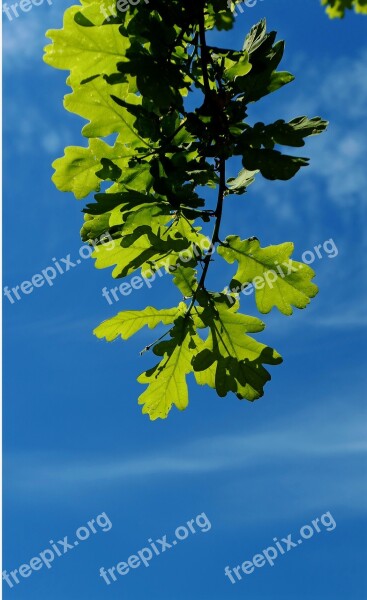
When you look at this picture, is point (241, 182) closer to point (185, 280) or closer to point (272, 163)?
point (272, 163)

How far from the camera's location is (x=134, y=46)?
2.52 metres

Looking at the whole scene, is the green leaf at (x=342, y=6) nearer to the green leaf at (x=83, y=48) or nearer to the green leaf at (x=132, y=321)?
the green leaf at (x=83, y=48)

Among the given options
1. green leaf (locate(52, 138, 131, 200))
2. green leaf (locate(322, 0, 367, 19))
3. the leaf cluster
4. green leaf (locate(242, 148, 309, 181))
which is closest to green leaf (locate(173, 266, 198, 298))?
the leaf cluster

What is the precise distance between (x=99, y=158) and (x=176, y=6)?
712 millimetres

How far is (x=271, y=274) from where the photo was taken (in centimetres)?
328

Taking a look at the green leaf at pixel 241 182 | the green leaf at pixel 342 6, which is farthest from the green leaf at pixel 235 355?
the green leaf at pixel 342 6

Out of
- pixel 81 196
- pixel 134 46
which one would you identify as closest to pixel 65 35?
pixel 134 46

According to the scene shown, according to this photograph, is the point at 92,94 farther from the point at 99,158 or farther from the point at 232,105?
the point at 232,105

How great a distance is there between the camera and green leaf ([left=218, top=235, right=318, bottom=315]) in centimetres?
321

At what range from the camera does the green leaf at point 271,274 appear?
3.21m

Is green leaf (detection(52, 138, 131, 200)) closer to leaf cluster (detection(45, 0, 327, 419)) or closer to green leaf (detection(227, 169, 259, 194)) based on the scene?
leaf cluster (detection(45, 0, 327, 419))

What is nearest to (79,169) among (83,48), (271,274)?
(83,48)

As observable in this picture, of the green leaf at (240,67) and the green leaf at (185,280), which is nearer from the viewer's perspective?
the green leaf at (240,67)

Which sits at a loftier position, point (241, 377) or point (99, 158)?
point (99, 158)
